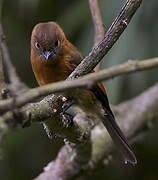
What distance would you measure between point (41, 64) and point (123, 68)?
2271 millimetres

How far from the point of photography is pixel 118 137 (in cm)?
372

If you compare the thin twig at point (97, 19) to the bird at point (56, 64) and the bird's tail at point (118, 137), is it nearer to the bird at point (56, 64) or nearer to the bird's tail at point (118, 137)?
the bird at point (56, 64)

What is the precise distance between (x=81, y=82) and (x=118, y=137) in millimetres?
2354

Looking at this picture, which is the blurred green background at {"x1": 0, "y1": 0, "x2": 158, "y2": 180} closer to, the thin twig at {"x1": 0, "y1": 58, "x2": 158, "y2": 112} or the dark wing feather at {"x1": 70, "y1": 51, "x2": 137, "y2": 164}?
the dark wing feather at {"x1": 70, "y1": 51, "x2": 137, "y2": 164}

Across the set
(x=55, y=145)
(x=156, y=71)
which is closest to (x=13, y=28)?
(x=55, y=145)

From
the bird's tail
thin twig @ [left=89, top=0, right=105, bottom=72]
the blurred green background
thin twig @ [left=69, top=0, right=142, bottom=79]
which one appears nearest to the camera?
thin twig @ [left=69, top=0, right=142, bottom=79]

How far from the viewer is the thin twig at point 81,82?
4.53 ft

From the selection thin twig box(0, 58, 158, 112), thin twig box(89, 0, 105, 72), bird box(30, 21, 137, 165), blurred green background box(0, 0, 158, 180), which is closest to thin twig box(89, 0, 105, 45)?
thin twig box(89, 0, 105, 72)

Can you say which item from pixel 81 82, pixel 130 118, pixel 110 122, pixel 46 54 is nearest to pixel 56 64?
pixel 46 54

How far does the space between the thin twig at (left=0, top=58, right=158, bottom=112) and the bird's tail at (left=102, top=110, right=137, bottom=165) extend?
6.95ft

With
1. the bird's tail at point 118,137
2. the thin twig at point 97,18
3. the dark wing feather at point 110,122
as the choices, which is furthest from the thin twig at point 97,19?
the bird's tail at point 118,137

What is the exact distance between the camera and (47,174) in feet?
11.0

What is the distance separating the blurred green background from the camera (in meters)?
4.30

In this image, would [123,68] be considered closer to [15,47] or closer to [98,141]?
[98,141]
